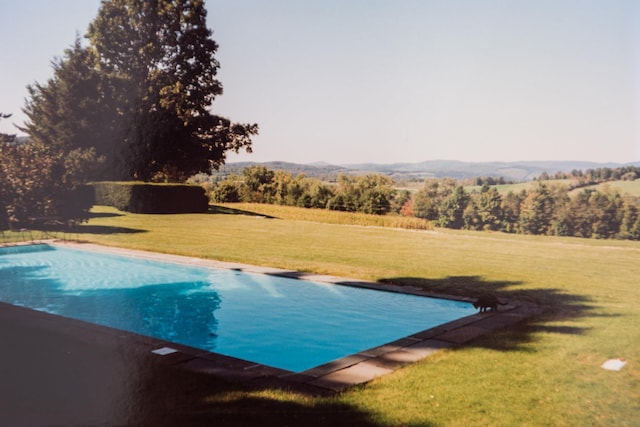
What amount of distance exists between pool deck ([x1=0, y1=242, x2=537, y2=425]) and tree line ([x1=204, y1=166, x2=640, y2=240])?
135 inches

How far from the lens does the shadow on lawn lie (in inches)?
208

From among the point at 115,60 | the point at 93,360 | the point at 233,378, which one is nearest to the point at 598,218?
the point at 233,378

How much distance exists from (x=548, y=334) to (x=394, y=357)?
6.60ft

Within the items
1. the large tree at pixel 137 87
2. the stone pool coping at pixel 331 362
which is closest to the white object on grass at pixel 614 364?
the stone pool coping at pixel 331 362

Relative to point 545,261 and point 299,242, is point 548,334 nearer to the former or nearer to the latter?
point 545,261

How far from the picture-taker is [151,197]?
10039mm

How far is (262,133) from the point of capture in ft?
30.0

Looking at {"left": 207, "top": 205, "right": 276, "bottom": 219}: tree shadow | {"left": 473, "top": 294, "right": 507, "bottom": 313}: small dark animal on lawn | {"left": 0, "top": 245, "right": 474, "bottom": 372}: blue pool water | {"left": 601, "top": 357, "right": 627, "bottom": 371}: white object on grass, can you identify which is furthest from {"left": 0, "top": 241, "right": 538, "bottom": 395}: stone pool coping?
{"left": 207, "top": 205, "right": 276, "bottom": 219}: tree shadow

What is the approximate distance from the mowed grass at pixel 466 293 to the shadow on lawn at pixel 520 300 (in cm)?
2

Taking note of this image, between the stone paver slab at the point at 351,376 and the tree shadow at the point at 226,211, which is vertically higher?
the tree shadow at the point at 226,211

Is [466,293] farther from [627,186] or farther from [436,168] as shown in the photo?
[627,186]

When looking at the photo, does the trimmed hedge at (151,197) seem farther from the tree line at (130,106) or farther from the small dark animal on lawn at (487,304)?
the small dark animal on lawn at (487,304)

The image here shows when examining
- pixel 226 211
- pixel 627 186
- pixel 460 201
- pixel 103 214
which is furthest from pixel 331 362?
pixel 103 214

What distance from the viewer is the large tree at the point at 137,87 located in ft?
28.2
